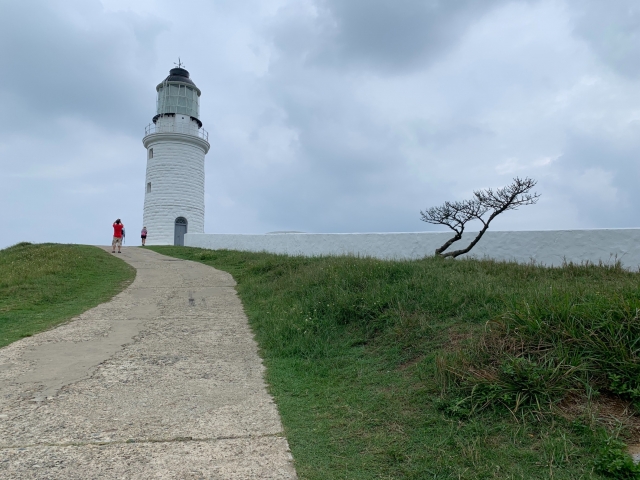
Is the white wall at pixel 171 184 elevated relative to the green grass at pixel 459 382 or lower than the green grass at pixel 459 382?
elevated

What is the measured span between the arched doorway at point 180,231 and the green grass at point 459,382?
25335 mm

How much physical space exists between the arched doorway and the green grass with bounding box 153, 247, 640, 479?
25335 millimetres

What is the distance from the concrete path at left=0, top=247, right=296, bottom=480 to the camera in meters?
3.12

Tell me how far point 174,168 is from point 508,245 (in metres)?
23.6

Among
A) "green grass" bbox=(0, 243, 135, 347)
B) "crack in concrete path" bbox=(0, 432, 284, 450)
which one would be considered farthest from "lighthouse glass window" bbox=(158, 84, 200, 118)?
"crack in concrete path" bbox=(0, 432, 284, 450)

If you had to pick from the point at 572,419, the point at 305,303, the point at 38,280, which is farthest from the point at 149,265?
the point at 572,419

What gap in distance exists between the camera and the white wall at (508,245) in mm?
11932

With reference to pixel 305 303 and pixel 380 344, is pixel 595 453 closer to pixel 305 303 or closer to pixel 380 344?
pixel 380 344

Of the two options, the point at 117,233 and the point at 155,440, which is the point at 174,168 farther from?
the point at 155,440

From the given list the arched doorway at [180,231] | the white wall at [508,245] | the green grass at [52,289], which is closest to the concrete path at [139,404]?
the green grass at [52,289]

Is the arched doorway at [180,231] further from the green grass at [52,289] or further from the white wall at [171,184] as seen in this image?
the green grass at [52,289]

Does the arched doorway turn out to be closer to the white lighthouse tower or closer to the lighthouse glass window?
the white lighthouse tower

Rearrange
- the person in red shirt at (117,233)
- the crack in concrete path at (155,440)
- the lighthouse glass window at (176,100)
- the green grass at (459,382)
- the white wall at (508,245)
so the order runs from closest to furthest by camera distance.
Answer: the green grass at (459,382) → the crack in concrete path at (155,440) → the white wall at (508,245) → the person in red shirt at (117,233) → the lighthouse glass window at (176,100)

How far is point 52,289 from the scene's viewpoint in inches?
398
